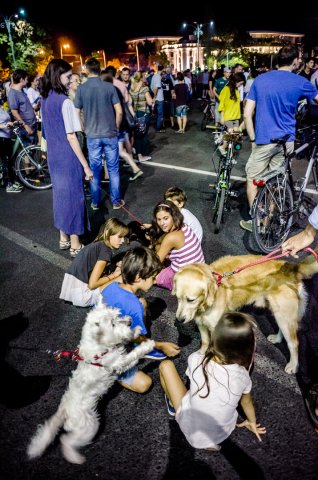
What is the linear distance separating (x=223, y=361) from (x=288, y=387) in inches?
46.5

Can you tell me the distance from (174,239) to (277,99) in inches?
108

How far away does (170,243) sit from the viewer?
10.9 ft

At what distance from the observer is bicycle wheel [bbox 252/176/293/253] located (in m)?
4.47

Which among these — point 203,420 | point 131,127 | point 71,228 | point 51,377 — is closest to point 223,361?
point 203,420

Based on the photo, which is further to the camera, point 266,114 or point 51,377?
A: point 266,114

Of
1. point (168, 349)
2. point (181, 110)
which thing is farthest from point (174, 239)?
point (181, 110)

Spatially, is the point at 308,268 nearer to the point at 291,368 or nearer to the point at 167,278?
the point at 291,368

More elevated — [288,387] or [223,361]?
[223,361]

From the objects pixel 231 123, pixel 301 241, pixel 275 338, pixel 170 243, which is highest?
pixel 231 123

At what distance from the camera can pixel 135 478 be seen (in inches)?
82.5

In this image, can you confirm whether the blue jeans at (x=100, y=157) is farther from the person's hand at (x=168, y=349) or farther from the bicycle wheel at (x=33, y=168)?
the person's hand at (x=168, y=349)

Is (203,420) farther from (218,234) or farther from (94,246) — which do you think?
(218,234)

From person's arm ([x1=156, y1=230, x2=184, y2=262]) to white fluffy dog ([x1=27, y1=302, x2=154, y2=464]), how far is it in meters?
1.25

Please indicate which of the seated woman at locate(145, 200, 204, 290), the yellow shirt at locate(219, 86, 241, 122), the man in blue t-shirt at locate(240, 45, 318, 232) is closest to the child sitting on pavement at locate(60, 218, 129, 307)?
the seated woman at locate(145, 200, 204, 290)
